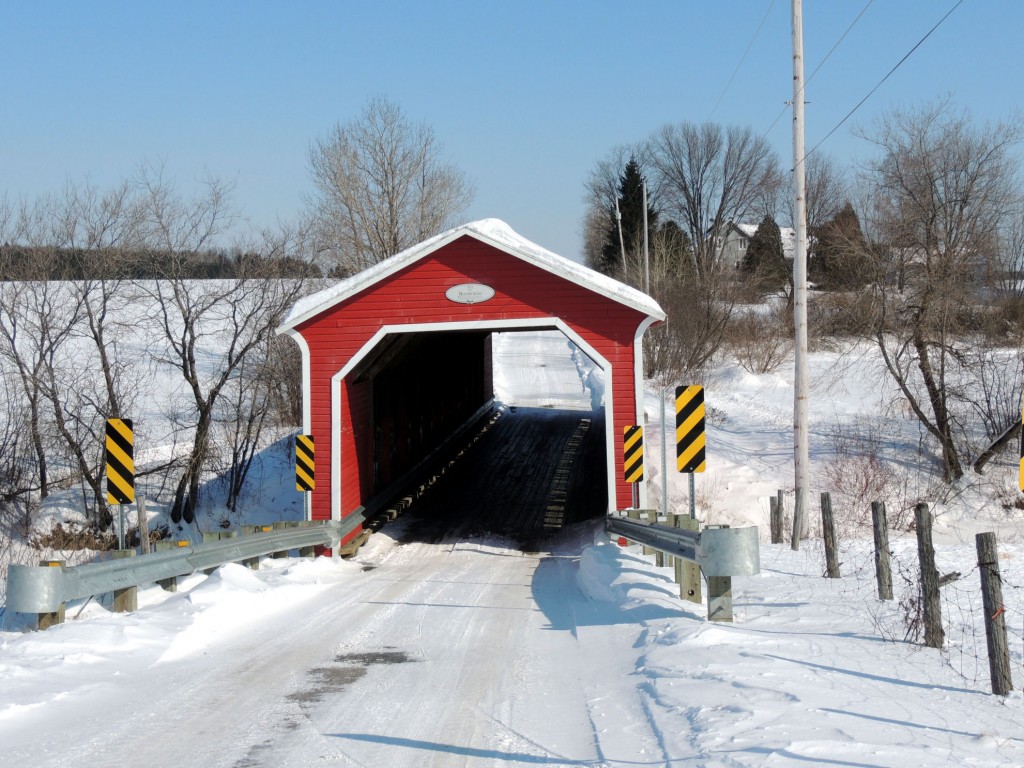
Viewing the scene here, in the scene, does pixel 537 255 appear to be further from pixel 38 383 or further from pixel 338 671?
pixel 38 383

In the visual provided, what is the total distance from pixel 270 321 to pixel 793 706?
17.6 m

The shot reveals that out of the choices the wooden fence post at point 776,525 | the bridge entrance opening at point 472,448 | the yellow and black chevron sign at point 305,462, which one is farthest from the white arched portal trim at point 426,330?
the wooden fence post at point 776,525

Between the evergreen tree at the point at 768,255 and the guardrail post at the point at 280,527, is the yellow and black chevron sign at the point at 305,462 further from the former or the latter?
the evergreen tree at the point at 768,255

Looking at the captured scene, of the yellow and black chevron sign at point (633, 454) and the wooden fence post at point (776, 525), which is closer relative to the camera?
the yellow and black chevron sign at point (633, 454)

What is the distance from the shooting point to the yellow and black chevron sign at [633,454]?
13414mm

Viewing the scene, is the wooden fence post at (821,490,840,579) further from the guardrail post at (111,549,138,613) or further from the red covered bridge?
the guardrail post at (111,549,138,613)

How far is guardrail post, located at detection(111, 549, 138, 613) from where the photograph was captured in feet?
25.8

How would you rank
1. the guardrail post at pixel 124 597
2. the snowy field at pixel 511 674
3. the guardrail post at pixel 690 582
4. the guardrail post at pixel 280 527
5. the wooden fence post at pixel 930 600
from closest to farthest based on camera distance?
the snowy field at pixel 511 674 < the wooden fence post at pixel 930 600 < the guardrail post at pixel 124 597 < the guardrail post at pixel 690 582 < the guardrail post at pixel 280 527

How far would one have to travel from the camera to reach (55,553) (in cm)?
1830

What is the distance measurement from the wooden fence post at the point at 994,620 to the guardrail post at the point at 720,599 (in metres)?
2.03

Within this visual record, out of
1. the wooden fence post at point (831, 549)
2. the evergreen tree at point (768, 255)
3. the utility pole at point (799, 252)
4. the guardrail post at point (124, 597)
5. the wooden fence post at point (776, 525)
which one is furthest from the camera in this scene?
the evergreen tree at point (768, 255)

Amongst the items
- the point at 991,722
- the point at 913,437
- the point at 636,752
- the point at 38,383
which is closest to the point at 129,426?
the point at 636,752

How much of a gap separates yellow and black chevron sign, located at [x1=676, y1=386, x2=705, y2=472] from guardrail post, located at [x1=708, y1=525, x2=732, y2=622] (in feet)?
9.56

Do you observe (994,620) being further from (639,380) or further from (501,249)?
(501,249)
